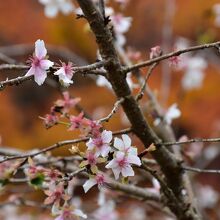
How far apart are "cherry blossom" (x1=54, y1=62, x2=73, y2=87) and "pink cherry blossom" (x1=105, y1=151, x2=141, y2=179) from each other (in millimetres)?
160

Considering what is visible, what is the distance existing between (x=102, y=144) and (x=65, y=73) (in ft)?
0.46

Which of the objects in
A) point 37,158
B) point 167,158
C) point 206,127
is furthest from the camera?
point 206,127

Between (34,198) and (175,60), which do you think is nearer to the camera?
(175,60)

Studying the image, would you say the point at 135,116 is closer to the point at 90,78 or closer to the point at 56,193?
→ the point at 56,193

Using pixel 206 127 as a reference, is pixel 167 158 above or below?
below

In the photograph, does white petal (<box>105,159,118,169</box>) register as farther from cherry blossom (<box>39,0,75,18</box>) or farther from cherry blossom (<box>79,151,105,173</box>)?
cherry blossom (<box>39,0,75,18</box>)

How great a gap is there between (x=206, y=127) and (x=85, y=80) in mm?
940

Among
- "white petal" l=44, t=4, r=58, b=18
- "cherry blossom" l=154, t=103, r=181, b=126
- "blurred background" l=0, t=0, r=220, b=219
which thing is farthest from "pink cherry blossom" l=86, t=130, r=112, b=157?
"blurred background" l=0, t=0, r=220, b=219

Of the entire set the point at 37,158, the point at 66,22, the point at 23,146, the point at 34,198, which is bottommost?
the point at 37,158

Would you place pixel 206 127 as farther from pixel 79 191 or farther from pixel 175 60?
pixel 175 60

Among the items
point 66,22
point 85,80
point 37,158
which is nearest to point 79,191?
point 85,80

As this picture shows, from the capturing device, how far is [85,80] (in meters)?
3.97

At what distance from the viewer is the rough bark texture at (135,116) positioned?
1.03m

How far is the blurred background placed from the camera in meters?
3.63
